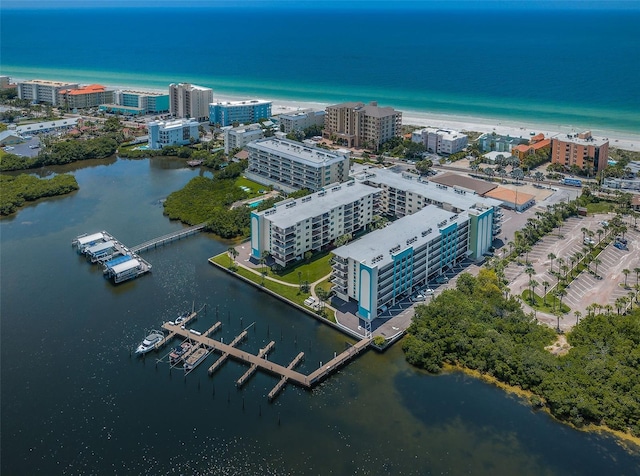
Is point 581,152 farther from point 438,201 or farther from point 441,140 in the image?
point 438,201

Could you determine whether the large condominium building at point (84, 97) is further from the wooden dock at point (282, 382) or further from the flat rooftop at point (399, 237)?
the wooden dock at point (282, 382)

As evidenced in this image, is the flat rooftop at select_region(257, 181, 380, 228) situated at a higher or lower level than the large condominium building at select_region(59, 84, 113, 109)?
lower

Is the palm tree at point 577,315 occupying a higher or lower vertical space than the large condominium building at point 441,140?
lower

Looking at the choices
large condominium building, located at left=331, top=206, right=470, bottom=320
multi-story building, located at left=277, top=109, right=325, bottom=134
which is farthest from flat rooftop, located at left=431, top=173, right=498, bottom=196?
multi-story building, located at left=277, top=109, right=325, bottom=134

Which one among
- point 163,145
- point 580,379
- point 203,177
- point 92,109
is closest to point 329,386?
point 580,379

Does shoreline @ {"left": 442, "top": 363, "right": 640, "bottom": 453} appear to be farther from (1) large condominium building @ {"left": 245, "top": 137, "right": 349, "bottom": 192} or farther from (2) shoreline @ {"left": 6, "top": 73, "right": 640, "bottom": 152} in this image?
(2) shoreline @ {"left": 6, "top": 73, "right": 640, "bottom": 152}

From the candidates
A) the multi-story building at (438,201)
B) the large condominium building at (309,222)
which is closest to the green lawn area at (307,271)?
the large condominium building at (309,222)
